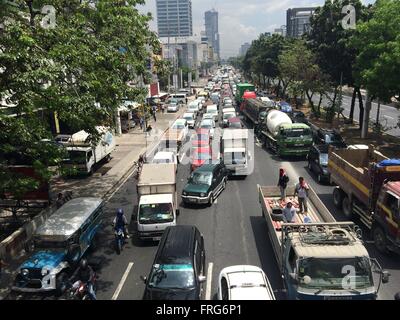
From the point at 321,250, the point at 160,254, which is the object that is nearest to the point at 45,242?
the point at 160,254

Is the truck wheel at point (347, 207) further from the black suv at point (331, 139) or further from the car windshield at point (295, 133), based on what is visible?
the car windshield at point (295, 133)

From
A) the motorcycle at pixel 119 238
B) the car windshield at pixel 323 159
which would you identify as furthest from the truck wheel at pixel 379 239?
the motorcycle at pixel 119 238

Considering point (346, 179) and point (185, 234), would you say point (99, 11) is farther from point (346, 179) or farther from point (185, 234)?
point (346, 179)

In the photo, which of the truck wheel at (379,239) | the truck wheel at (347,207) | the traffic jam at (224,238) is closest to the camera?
the traffic jam at (224,238)

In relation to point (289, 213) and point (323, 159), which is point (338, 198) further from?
point (289, 213)

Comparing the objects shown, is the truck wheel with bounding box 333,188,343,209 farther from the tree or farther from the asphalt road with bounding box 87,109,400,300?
the tree

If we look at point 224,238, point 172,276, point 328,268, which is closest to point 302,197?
point 224,238
